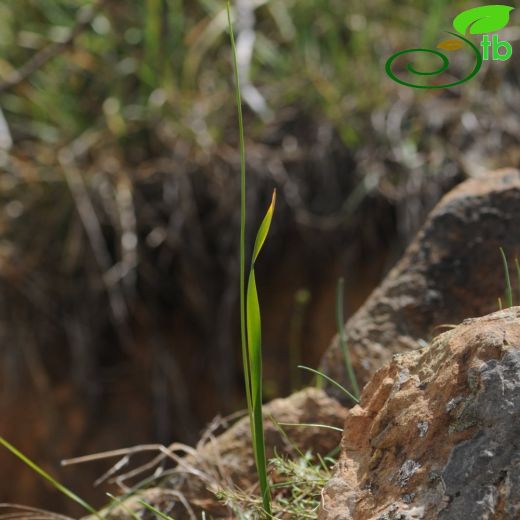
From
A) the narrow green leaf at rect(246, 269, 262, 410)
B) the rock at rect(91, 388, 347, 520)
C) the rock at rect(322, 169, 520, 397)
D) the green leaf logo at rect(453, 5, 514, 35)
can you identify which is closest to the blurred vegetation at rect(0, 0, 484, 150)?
the green leaf logo at rect(453, 5, 514, 35)

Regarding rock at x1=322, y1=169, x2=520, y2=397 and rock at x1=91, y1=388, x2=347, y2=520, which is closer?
rock at x1=91, y1=388, x2=347, y2=520

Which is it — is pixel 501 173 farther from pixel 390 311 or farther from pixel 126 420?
pixel 126 420

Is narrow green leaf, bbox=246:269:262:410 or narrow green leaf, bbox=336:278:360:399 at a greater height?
narrow green leaf, bbox=246:269:262:410

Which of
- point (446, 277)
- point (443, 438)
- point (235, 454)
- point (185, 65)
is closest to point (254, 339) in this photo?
point (443, 438)

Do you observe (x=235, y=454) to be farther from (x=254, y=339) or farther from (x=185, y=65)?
(x=185, y=65)

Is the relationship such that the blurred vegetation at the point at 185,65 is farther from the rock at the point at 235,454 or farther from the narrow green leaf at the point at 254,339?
the narrow green leaf at the point at 254,339

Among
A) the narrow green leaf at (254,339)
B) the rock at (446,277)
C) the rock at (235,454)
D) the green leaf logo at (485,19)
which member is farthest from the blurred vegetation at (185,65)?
the narrow green leaf at (254,339)

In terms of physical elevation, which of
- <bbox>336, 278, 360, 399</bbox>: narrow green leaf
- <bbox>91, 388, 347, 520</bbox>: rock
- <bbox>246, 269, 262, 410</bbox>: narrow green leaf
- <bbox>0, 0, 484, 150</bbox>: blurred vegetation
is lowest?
<bbox>91, 388, 347, 520</bbox>: rock

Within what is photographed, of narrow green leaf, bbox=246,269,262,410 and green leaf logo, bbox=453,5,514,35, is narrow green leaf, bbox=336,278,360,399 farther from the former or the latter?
green leaf logo, bbox=453,5,514,35
